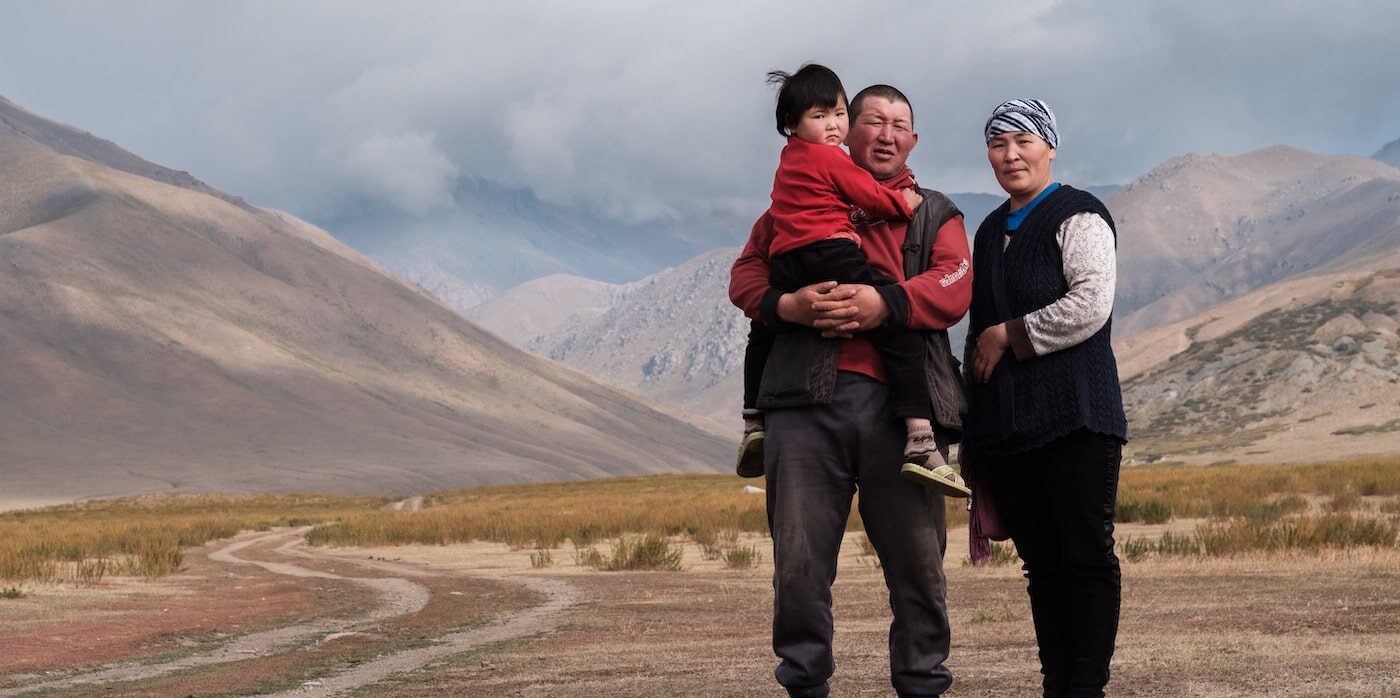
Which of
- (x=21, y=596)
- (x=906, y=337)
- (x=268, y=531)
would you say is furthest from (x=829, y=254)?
(x=268, y=531)

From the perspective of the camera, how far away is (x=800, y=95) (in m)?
5.41

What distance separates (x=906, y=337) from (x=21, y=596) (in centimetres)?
1496

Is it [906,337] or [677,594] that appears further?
[677,594]

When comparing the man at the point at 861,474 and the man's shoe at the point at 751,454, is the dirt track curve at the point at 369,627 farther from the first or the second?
the man at the point at 861,474

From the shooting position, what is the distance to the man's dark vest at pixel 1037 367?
5219 mm

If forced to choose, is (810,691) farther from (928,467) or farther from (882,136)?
(882,136)

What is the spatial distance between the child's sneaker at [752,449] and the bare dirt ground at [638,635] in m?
2.02

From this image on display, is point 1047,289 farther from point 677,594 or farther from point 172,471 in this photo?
point 172,471

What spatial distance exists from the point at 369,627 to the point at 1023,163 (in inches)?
391

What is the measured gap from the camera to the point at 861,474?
5.38 metres

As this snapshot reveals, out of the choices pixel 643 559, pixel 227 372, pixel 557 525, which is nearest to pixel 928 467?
pixel 643 559

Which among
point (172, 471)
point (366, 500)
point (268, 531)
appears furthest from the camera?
point (172, 471)

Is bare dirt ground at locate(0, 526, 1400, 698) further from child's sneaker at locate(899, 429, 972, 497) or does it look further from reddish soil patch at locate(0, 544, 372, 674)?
child's sneaker at locate(899, 429, 972, 497)

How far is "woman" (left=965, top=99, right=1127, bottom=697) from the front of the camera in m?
5.21
